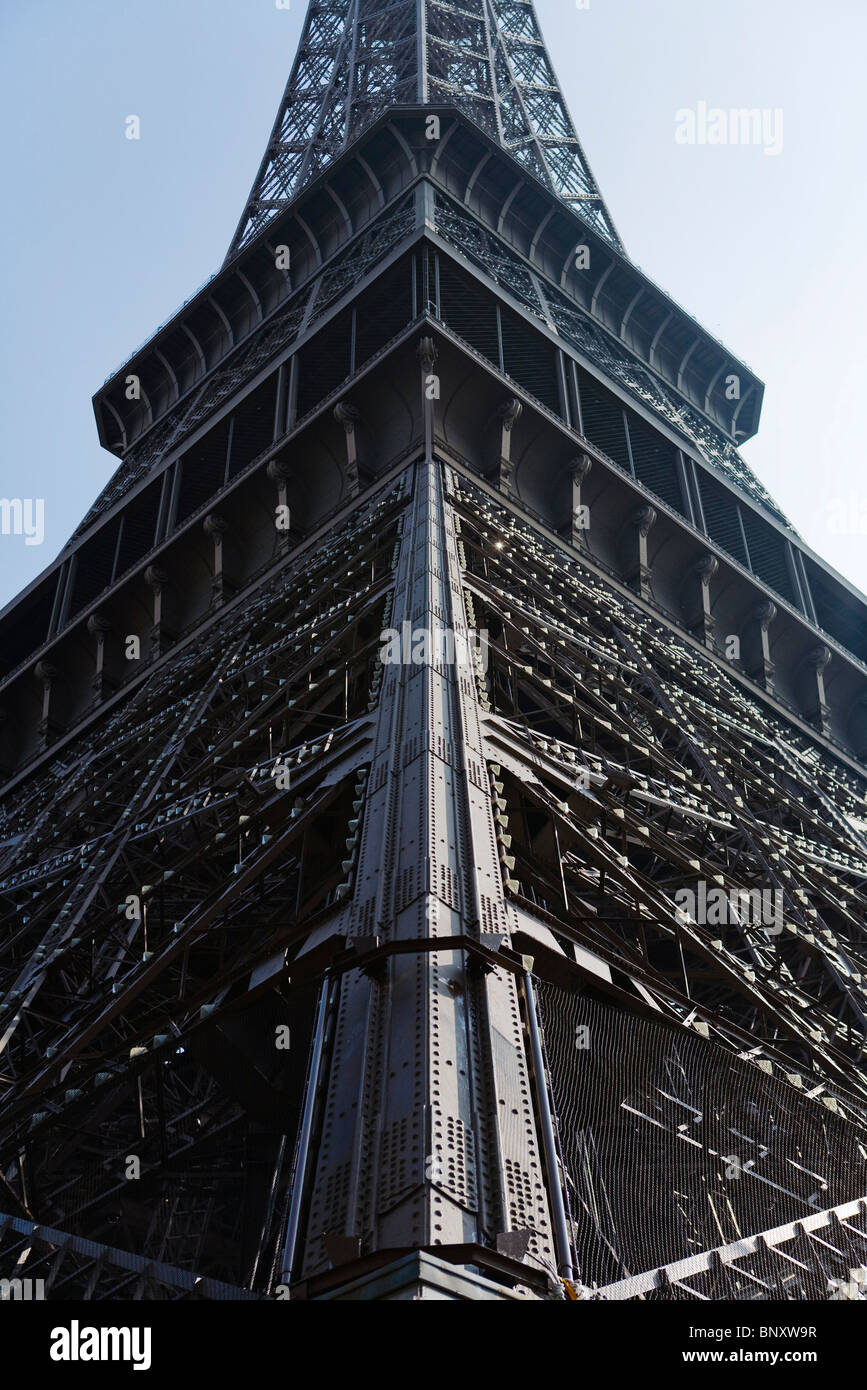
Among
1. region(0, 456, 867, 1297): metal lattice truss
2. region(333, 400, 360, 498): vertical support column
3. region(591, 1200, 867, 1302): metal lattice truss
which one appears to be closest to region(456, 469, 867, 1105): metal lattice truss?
region(0, 456, 867, 1297): metal lattice truss

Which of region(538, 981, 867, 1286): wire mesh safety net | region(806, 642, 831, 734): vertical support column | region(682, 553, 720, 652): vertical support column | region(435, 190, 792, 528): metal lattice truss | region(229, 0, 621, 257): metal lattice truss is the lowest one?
region(538, 981, 867, 1286): wire mesh safety net

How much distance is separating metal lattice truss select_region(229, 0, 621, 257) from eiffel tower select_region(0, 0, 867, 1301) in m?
14.7

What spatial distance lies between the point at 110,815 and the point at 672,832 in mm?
8246

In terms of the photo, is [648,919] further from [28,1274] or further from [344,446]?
[344,446]

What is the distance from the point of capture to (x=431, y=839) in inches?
332

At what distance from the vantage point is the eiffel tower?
23.1 ft

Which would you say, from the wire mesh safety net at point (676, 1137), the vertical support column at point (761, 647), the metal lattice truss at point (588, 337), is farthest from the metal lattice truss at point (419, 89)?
the wire mesh safety net at point (676, 1137)

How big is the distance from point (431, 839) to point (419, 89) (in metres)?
45.6

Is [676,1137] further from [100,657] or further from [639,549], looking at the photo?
[100,657]

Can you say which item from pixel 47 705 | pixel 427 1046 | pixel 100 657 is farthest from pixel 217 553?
pixel 427 1046

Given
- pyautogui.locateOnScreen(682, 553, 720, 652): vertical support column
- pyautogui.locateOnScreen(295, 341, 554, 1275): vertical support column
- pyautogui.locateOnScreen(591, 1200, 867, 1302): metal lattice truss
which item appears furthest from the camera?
pyautogui.locateOnScreen(682, 553, 720, 652): vertical support column

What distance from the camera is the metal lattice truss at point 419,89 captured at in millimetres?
51250

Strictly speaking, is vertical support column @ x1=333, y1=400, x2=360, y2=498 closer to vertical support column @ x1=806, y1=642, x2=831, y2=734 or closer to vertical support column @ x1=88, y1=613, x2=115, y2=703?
vertical support column @ x1=88, y1=613, x2=115, y2=703

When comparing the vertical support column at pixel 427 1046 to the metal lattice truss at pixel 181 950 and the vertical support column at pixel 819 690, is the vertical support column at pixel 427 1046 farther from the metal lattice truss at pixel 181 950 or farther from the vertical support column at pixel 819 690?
the vertical support column at pixel 819 690
